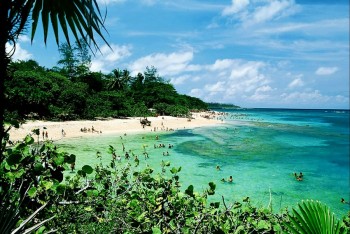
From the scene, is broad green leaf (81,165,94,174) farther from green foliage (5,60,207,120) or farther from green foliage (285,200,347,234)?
green foliage (5,60,207,120)

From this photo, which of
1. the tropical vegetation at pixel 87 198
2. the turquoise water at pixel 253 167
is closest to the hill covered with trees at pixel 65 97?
the turquoise water at pixel 253 167

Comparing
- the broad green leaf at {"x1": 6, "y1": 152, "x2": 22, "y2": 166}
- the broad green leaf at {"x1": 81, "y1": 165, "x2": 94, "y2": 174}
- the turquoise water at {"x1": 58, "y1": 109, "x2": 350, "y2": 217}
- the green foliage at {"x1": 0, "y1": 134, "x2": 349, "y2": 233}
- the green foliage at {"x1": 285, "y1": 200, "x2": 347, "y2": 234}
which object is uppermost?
the broad green leaf at {"x1": 6, "y1": 152, "x2": 22, "y2": 166}

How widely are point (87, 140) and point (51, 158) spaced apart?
2618 cm

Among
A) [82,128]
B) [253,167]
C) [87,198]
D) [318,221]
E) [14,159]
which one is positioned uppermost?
[14,159]

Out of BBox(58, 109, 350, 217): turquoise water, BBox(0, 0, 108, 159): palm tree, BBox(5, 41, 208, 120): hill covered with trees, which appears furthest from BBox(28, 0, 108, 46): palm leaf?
BBox(5, 41, 208, 120): hill covered with trees

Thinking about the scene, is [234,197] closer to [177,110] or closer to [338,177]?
[338,177]

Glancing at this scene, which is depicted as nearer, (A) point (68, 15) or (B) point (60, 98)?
(A) point (68, 15)

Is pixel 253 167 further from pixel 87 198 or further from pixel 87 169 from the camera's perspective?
pixel 87 169

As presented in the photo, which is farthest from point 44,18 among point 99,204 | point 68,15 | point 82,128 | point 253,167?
point 82,128

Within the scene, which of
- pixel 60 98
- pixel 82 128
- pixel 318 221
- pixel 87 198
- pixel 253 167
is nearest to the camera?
pixel 318 221

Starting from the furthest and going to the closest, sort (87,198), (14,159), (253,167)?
(253,167) → (87,198) → (14,159)

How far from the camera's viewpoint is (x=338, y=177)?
72.3ft

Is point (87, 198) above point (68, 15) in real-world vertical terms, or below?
below

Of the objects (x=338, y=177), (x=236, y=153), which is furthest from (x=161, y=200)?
(x=236, y=153)
